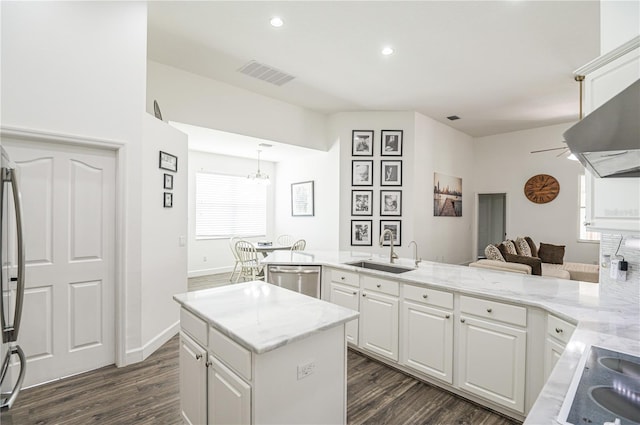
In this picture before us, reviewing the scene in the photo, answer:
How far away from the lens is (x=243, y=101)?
5023 millimetres

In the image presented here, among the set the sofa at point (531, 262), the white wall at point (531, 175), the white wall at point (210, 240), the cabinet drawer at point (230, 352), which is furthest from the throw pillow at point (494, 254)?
the white wall at point (210, 240)

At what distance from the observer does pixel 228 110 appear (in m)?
4.84

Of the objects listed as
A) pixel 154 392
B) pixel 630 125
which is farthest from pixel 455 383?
pixel 154 392

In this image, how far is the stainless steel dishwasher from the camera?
11.1ft

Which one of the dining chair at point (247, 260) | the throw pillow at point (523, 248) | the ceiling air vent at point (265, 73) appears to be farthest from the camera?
the dining chair at point (247, 260)

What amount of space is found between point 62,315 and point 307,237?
458cm

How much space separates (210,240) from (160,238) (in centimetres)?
366

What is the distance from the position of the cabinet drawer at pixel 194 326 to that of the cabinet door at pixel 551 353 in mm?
2026

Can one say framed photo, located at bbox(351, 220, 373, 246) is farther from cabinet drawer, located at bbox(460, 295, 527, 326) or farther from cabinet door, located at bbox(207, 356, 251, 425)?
cabinet door, located at bbox(207, 356, 251, 425)

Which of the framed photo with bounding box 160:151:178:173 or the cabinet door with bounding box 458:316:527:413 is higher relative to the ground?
the framed photo with bounding box 160:151:178:173

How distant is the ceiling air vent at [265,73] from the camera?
13.8 ft

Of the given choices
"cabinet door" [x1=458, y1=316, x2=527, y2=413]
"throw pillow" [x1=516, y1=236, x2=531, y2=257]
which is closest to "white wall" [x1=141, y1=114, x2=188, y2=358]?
"cabinet door" [x1=458, y1=316, x2=527, y2=413]

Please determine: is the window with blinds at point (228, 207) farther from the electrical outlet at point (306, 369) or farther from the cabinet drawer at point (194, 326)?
the electrical outlet at point (306, 369)

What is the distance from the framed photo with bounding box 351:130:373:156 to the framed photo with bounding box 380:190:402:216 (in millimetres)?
846
